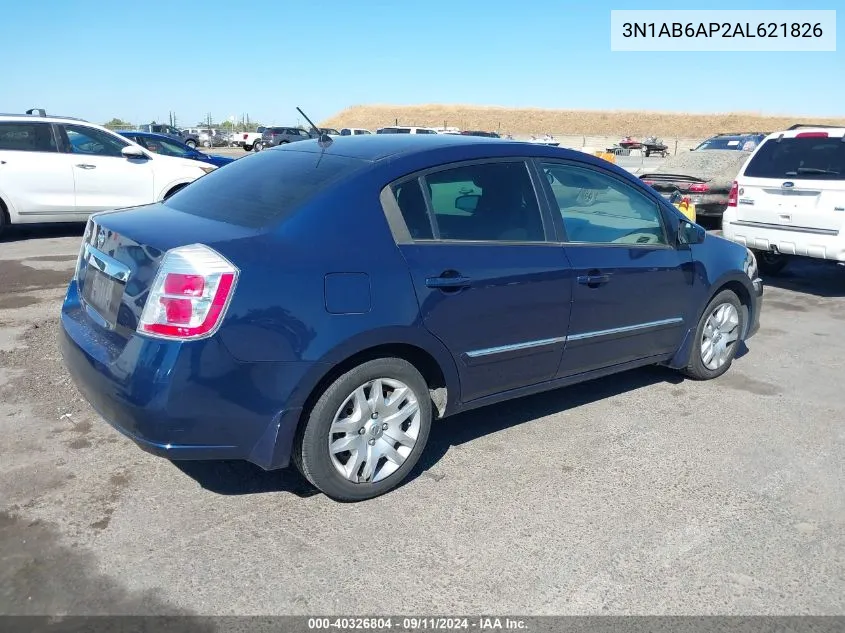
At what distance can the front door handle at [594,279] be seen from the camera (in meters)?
4.13

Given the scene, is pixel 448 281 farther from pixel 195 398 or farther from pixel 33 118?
pixel 33 118

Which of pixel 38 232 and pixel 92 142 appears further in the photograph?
pixel 38 232

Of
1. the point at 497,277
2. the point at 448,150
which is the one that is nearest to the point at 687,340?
the point at 497,277

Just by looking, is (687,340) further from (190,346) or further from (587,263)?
(190,346)

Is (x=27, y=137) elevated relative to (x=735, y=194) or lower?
elevated

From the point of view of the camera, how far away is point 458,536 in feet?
10.6

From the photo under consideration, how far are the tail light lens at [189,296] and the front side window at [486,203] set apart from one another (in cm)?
115

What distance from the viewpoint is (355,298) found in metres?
3.22

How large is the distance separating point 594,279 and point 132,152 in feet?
26.5

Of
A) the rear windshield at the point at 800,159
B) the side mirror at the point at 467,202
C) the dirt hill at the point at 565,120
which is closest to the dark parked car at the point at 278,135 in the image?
the rear windshield at the point at 800,159

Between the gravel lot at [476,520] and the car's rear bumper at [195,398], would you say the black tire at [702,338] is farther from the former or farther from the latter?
the car's rear bumper at [195,398]

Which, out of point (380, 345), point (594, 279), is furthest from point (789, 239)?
point (380, 345)

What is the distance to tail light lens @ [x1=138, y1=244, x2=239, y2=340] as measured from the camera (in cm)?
292

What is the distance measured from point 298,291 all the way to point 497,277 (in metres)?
1.11
